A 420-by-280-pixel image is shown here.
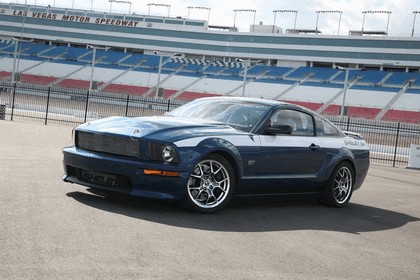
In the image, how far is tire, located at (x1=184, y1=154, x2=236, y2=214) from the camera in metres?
6.69

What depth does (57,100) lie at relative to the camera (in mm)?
30672

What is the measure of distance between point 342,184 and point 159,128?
3.30m

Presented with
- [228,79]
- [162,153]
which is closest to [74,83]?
[228,79]

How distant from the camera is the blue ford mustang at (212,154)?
21.2ft

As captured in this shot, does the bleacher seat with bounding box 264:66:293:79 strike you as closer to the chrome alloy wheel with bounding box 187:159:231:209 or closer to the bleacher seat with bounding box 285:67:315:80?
the bleacher seat with bounding box 285:67:315:80

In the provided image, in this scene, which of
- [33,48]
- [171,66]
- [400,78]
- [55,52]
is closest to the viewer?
[400,78]

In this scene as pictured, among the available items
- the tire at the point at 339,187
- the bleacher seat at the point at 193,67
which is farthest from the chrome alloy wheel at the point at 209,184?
the bleacher seat at the point at 193,67

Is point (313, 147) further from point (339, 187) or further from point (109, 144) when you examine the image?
Answer: point (109, 144)

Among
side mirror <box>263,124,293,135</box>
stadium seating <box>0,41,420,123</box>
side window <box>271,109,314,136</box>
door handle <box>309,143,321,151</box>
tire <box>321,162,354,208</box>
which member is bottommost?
tire <box>321,162,354,208</box>

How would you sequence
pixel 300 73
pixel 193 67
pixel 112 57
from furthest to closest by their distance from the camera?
pixel 112 57, pixel 193 67, pixel 300 73

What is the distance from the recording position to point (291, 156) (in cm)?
771

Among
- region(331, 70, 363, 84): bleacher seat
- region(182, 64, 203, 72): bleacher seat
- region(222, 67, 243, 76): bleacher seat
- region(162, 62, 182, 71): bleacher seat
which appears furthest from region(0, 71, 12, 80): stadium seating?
region(331, 70, 363, 84): bleacher seat

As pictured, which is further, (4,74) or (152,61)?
(152,61)

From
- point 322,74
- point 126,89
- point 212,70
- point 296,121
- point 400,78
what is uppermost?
point 400,78
